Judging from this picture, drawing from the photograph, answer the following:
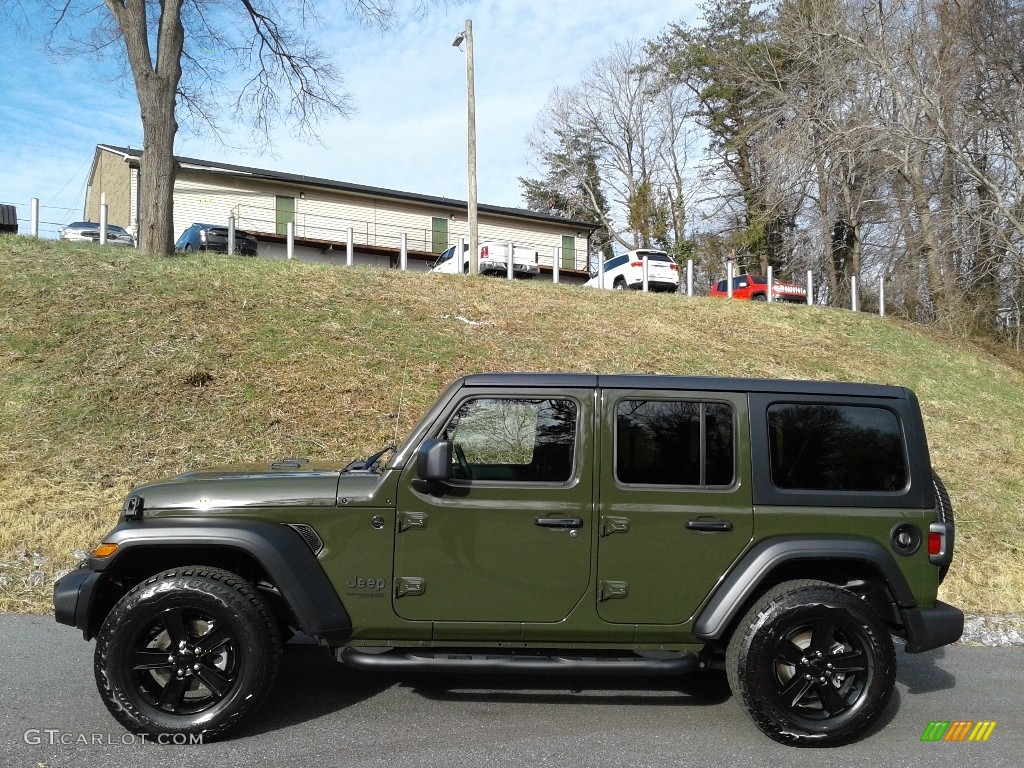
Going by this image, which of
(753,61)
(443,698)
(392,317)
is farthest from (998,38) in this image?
(443,698)

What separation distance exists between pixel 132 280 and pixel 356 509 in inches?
443

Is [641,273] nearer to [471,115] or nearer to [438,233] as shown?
[471,115]

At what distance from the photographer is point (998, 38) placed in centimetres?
2128

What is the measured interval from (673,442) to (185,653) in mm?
2579

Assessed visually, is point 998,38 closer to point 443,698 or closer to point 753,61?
point 753,61

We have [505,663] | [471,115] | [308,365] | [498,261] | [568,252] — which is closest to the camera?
[505,663]

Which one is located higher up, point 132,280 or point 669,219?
point 669,219

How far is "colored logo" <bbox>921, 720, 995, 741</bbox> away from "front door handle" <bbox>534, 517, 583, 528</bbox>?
2.10 m

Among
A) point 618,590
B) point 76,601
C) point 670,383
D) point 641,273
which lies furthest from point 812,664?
point 641,273

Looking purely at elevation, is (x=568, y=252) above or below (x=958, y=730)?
above

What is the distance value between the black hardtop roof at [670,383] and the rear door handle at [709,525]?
2.23 ft

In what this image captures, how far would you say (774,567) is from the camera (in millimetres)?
4109

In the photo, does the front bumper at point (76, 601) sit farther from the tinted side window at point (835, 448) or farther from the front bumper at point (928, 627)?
the front bumper at point (928, 627)

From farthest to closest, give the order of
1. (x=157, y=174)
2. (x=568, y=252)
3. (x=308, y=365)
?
1. (x=568, y=252)
2. (x=157, y=174)
3. (x=308, y=365)
